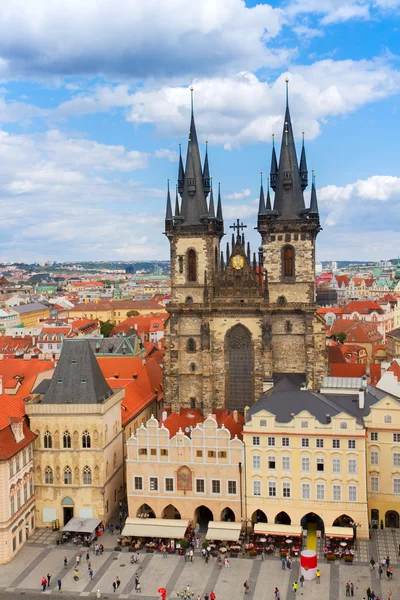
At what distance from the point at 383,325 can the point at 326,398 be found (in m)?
117

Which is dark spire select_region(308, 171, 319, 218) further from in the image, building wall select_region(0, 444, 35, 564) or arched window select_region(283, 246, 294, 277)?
building wall select_region(0, 444, 35, 564)

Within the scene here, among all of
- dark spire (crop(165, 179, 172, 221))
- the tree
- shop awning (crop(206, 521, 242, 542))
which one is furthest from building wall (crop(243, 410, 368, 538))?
the tree

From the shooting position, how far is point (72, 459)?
62.4 m

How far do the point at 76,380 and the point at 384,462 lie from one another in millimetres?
30283

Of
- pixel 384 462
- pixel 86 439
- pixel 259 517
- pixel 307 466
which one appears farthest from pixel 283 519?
pixel 86 439

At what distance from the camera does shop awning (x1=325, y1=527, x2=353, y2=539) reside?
183 ft

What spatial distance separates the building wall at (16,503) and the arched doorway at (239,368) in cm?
2578

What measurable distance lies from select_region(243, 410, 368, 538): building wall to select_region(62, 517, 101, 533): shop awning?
1431cm

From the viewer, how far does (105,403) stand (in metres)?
63.1

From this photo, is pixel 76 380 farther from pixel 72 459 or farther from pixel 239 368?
pixel 239 368

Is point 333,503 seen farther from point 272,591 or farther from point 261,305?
point 261,305

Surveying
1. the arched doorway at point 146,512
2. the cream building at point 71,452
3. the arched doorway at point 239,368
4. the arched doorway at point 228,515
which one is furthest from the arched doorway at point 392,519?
the cream building at point 71,452

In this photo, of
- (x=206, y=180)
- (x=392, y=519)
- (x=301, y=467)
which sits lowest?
(x=392, y=519)

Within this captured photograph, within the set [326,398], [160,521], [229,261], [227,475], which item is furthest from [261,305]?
[160,521]
